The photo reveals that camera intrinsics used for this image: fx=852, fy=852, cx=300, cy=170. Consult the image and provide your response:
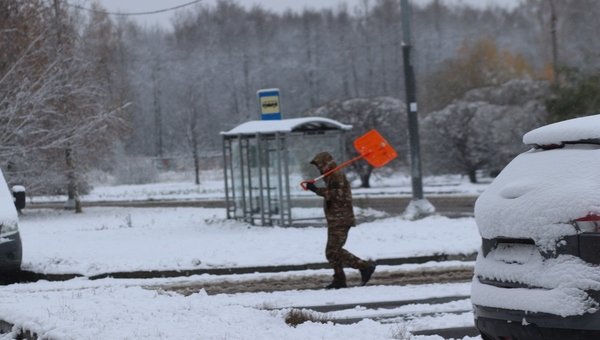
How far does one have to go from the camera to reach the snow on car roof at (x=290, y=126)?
1772 cm

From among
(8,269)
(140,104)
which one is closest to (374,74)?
(140,104)

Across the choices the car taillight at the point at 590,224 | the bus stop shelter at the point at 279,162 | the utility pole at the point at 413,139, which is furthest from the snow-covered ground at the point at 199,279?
the car taillight at the point at 590,224

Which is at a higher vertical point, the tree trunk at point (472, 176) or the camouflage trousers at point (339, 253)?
the camouflage trousers at point (339, 253)

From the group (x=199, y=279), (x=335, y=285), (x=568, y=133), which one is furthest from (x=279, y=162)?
(x=568, y=133)

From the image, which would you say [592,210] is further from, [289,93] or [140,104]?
[140,104]

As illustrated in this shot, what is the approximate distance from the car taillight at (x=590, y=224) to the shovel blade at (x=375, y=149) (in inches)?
420

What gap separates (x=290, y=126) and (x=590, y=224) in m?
12.8

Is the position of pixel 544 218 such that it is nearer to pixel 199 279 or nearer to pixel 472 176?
pixel 199 279

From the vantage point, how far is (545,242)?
5.12 meters

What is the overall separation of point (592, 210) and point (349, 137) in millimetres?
33184

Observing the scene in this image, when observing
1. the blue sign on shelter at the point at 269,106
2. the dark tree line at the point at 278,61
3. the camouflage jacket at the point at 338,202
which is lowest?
the camouflage jacket at the point at 338,202

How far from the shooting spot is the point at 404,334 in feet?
21.9

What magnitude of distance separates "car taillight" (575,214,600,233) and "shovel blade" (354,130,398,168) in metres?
10.7

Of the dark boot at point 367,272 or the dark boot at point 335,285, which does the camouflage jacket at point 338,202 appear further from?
the dark boot at point 335,285
